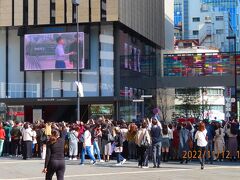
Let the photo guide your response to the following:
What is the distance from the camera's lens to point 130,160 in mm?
25406

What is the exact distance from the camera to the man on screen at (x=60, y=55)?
151 feet

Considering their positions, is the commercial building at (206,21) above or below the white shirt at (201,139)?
above

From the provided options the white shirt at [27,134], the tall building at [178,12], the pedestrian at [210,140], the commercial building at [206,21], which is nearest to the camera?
the pedestrian at [210,140]

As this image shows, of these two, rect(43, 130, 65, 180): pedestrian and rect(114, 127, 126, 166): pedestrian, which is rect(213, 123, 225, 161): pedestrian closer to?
rect(114, 127, 126, 166): pedestrian

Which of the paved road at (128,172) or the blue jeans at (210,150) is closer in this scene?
the paved road at (128,172)

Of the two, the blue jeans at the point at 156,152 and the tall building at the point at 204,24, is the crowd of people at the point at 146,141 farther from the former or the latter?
the tall building at the point at 204,24

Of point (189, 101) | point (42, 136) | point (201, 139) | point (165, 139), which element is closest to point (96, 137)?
point (165, 139)

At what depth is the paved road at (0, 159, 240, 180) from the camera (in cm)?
1784

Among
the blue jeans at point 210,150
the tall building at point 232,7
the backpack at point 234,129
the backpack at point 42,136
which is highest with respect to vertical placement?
the tall building at point 232,7

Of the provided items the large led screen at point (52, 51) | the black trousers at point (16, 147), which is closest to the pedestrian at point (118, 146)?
the black trousers at point (16, 147)

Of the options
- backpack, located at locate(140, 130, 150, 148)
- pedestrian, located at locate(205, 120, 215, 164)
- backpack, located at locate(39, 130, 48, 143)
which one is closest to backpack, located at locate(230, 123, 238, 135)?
pedestrian, located at locate(205, 120, 215, 164)

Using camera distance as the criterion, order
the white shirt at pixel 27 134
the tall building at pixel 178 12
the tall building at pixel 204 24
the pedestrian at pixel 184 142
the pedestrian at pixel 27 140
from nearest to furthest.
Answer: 1. the pedestrian at pixel 184 142
2. the pedestrian at pixel 27 140
3. the white shirt at pixel 27 134
4. the tall building at pixel 204 24
5. the tall building at pixel 178 12

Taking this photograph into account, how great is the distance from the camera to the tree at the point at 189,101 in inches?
3209

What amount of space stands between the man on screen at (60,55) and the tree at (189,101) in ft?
122
